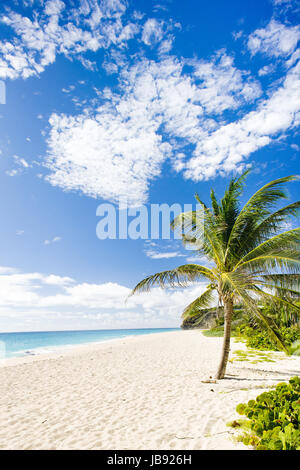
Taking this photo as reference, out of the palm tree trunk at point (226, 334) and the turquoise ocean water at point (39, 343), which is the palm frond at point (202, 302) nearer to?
the palm tree trunk at point (226, 334)

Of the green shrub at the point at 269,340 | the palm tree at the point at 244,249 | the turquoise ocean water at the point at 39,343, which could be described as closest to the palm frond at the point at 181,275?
the palm tree at the point at 244,249

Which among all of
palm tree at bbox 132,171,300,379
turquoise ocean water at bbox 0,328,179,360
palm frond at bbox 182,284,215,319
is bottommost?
turquoise ocean water at bbox 0,328,179,360

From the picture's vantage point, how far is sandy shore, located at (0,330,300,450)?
4074mm

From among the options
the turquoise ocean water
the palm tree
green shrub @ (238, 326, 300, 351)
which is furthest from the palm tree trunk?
the turquoise ocean water

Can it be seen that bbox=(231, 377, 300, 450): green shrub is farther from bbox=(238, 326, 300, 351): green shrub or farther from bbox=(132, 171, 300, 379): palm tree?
bbox=(238, 326, 300, 351): green shrub

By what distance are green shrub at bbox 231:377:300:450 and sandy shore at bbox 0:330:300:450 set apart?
36 centimetres

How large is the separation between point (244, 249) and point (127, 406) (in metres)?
5.38

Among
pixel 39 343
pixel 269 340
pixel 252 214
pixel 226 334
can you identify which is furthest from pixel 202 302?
pixel 39 343

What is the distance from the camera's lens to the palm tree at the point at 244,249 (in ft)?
21.9

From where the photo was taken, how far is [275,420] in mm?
3807

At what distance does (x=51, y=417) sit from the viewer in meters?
5.15

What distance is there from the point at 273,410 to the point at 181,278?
172 inches

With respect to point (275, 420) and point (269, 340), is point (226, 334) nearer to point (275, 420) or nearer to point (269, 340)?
point (275, 420)
